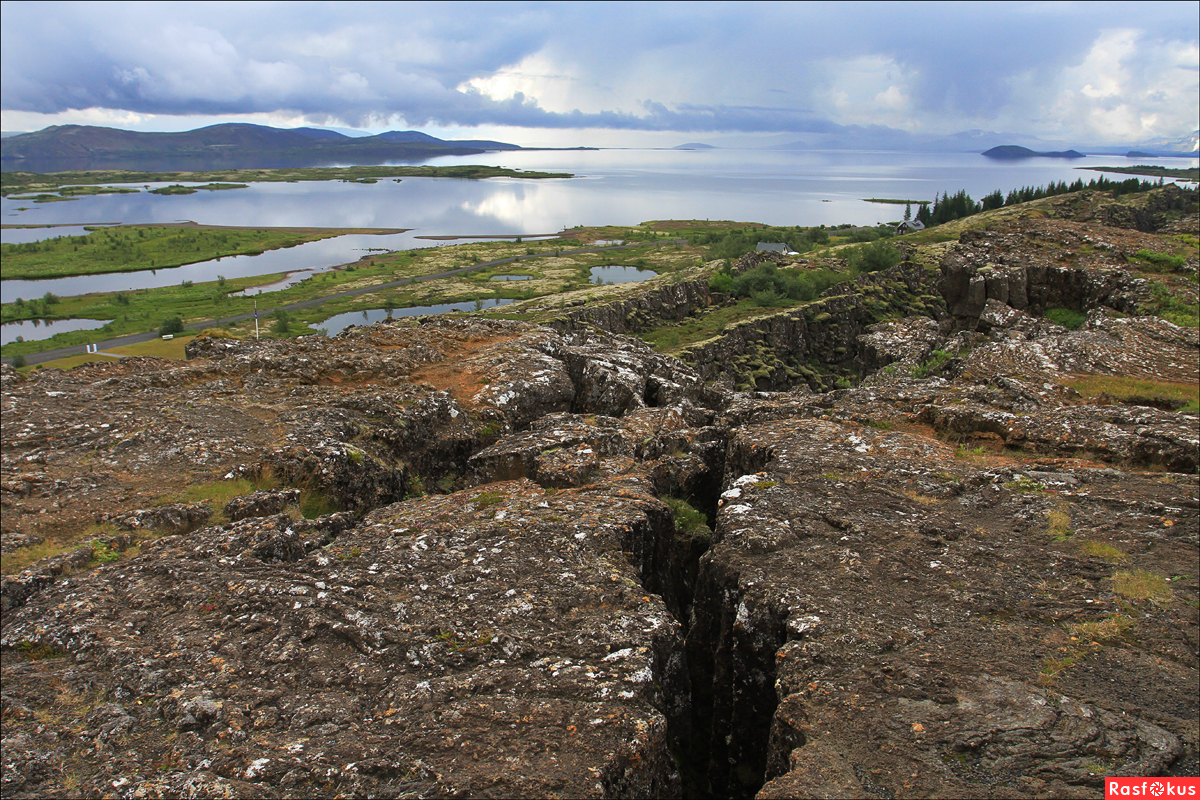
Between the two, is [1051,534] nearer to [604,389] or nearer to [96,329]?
[604,389]

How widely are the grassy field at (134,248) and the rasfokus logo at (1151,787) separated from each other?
154712 mm

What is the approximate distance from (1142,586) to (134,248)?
17202 centimetres

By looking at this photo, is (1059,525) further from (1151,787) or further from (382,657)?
(382,657)

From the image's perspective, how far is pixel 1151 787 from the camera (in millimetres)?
6148

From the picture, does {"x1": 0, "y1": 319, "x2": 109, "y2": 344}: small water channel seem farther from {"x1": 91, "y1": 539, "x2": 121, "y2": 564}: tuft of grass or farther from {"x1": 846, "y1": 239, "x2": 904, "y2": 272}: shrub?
{"x1": 846, "y1": 239, "x2": 904, "y2": 272}: shrub

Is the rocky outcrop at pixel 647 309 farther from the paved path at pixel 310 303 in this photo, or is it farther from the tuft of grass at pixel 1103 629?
the paved path at pixel 310 303

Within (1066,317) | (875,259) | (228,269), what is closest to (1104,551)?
(1066,317)

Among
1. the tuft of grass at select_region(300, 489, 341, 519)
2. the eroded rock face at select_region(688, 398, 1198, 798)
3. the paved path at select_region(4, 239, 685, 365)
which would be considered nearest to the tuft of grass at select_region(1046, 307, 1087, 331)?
the eroded rock face at select_region(688, 398, 1198, 798)

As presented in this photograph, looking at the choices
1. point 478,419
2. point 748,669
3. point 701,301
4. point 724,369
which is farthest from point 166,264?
point 748,669

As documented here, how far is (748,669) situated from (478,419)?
10563 millimetres

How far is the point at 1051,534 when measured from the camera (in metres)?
10.1

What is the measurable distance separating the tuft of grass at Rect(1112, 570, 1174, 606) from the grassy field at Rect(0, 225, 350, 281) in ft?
505

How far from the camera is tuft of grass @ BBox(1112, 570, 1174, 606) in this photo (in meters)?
8.74

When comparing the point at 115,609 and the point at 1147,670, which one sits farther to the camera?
the point at 115,609
